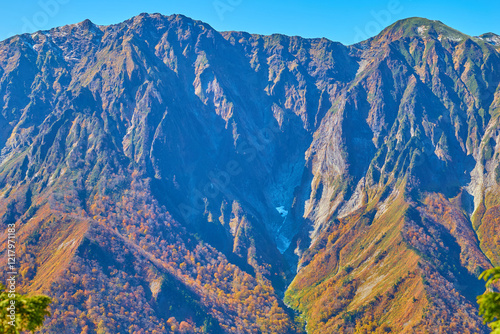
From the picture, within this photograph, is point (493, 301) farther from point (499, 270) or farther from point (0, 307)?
point (0, 307)

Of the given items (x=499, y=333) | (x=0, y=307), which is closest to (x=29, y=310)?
(x=0, y=307)

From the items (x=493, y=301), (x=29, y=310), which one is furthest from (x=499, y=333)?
(x=29, y=310)

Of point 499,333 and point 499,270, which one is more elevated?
point 499,270

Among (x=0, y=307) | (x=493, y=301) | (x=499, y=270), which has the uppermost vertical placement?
(x=499, y=270)

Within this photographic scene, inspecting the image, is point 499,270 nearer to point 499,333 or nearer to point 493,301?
point 493,301

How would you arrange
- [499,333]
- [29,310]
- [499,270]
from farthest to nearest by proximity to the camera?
[29,310]
[499,270]
[499,333]

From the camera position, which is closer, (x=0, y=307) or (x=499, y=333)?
(x=499, y=333)

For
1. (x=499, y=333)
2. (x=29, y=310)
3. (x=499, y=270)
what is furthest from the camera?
(x=29, y=310)
